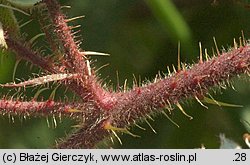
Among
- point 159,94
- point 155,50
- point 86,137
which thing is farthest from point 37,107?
point 155,50

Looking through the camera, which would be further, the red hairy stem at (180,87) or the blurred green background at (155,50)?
the blurred green background at (155,50)

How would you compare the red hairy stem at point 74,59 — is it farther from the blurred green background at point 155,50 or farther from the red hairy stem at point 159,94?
the blurred green background at point 155,50

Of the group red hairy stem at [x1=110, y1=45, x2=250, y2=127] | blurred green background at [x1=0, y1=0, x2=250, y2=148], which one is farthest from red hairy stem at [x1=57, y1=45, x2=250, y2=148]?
blurred green background at [x1=0, y1=0, x2=250, y2=148]

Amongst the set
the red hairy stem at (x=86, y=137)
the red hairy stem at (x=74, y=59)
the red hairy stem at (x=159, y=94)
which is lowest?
the red hairy stem at (x=86, y=137)

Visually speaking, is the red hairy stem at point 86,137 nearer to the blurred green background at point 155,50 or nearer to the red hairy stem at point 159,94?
the red hairy stem at point 159,94

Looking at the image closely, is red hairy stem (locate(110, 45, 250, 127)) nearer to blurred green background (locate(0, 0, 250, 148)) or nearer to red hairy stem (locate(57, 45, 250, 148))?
red hairy stem (locate(57, 45, 250, 148))

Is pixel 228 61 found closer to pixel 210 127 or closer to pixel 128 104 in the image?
pixel 128 104

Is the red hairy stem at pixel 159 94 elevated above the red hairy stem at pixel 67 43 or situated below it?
below

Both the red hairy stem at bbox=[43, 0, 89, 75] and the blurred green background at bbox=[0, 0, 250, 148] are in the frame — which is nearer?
the red hairy stem at bbox=[43, 0, 89, 75]

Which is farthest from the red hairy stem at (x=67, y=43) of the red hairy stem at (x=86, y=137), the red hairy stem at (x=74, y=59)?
the red hairy stem at (x=86, y=137)

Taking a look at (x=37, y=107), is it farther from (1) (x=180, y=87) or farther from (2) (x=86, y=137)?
(1) (x=180, y=87)
